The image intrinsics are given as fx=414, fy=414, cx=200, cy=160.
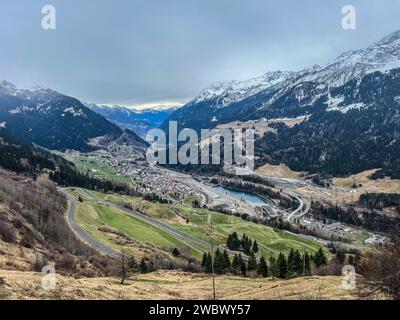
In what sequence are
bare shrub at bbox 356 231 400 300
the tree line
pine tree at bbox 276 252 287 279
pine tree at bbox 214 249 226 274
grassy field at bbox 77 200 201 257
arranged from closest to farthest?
1. bare shrub at bbox 356 231 400 300
2. pine tree at bbox 276 252 287 279
3. the tree line
4. pine tree at bbox 214 249 226 274
5. grassy field at bbox 77 200 201 257

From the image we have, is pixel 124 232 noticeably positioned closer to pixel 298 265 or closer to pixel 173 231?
pixel 173 231

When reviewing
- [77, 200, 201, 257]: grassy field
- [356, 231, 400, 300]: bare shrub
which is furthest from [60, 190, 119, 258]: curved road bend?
[356, 231, 400, 300]: bare shrub

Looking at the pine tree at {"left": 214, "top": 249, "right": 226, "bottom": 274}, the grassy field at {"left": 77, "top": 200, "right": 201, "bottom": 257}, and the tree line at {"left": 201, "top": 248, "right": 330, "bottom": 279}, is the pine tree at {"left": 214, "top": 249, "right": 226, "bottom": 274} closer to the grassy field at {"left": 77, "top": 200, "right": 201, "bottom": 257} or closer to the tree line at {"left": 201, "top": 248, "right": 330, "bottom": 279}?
Result: the tree line at {"left": 201, "top": 248, "right": 330, "bottom": 279}

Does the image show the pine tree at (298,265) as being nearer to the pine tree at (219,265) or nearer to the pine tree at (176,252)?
the pine tree at (219,265)

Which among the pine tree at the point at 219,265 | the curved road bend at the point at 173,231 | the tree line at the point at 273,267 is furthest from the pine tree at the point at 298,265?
the curved road bend at the point at 173,231

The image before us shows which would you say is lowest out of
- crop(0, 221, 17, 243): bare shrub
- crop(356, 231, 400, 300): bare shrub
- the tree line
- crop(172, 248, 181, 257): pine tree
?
crop(172, 248, 181, 257): pine tree

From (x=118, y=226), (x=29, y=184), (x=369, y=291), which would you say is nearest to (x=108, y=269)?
(x=369, y=291)

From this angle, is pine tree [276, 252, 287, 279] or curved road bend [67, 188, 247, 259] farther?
curved road bend [67, 188, 247, 259]

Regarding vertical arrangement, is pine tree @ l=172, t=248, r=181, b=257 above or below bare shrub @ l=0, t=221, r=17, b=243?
below

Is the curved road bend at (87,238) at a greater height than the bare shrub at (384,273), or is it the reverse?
the bare shrub at (384,273)

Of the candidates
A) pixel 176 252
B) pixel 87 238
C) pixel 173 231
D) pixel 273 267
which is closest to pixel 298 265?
pixel 273 267
